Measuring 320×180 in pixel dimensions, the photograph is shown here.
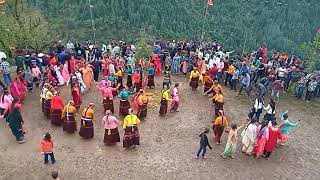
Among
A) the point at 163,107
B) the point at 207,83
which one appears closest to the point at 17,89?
the point at 163,107

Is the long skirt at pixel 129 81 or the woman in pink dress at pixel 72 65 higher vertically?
the woman in pink dress at pixel 72 65

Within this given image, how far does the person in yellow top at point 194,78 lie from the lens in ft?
61.9

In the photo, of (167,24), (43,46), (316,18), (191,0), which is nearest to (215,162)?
(43,46)

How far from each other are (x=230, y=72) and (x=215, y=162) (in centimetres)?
654

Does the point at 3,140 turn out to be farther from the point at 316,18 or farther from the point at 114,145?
the point at 316,18

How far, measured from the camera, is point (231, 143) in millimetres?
13711

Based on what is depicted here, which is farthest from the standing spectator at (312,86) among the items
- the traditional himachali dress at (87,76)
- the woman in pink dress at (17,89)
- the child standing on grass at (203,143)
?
the woman in pink dress at (17,89)

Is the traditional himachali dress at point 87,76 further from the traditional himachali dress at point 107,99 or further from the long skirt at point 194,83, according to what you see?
the long skirt at point 194,83

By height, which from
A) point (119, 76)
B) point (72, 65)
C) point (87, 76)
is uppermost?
point (72, 65)

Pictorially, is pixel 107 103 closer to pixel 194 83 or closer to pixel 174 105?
pixel 174 105

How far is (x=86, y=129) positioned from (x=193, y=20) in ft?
152

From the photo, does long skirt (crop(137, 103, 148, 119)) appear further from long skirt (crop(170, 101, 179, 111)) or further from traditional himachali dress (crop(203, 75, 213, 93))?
traditional himachali dress (crop(203, 75, 213, 93))

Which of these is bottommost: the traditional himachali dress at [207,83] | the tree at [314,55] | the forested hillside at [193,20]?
the forested hillside at [193,20]

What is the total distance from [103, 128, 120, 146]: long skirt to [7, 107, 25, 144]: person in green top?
8.58ft
